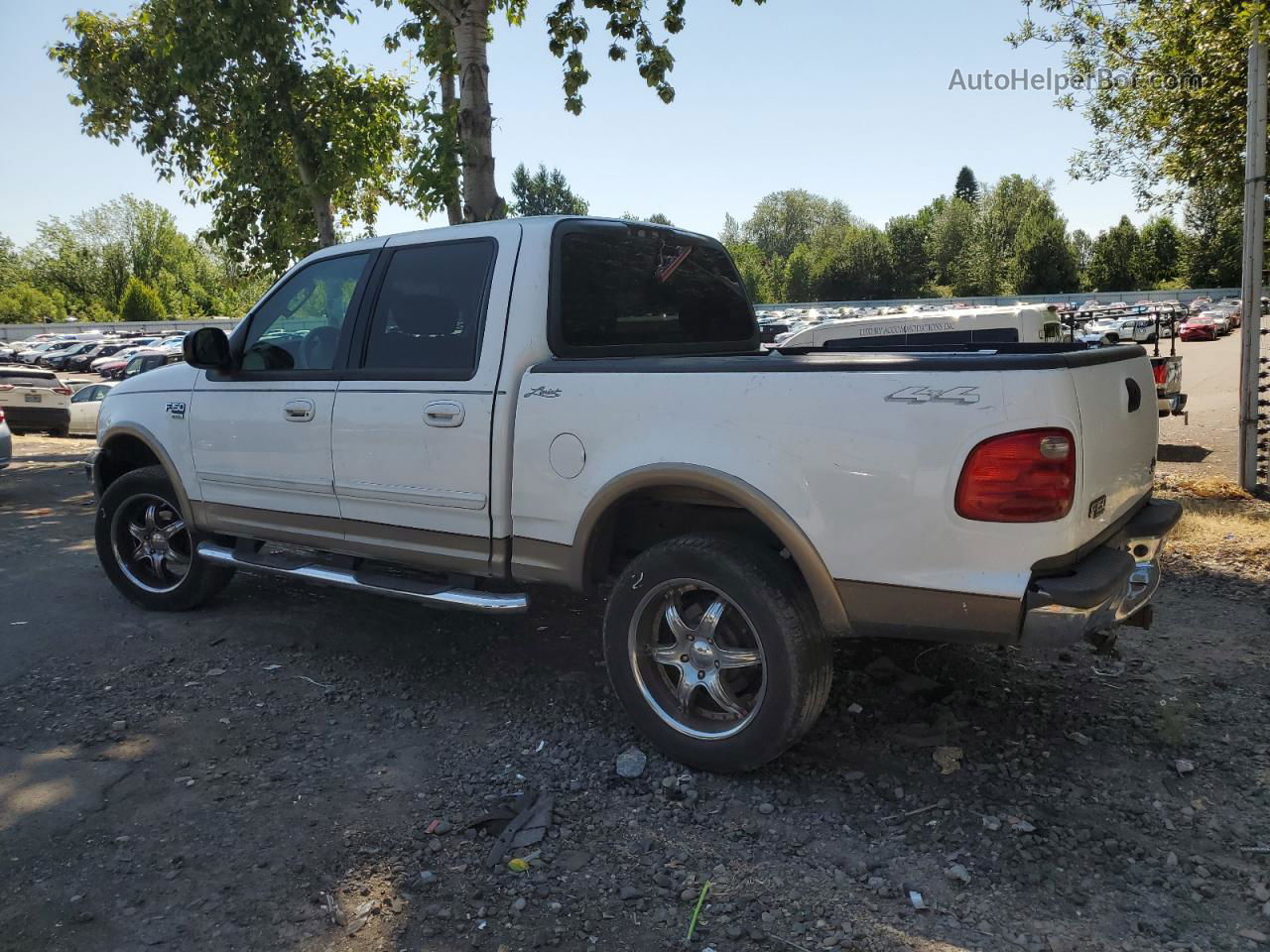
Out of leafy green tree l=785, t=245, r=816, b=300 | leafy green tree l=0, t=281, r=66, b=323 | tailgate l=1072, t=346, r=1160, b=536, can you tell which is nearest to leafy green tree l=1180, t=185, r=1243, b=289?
leafy green tree l=785, t=245, r=816, b=300

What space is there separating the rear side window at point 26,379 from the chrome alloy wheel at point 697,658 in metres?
18.5

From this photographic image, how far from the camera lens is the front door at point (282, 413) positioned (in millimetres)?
4648

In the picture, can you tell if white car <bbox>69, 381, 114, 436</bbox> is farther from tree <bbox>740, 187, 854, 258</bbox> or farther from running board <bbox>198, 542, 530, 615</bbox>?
tree <bbox>740, 187, 854, 258</bbox>

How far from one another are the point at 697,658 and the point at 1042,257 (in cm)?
8638

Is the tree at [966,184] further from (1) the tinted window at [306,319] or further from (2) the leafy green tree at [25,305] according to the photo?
(1) the tinted window at [306,319]

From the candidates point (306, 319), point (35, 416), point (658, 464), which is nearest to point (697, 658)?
point (658, 464)

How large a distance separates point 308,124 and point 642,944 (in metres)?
15.6

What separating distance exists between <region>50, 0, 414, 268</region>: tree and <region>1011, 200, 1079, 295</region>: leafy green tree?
240ft

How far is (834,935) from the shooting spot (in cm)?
263

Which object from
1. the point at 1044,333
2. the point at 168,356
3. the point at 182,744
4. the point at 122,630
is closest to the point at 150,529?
the point at 122,630

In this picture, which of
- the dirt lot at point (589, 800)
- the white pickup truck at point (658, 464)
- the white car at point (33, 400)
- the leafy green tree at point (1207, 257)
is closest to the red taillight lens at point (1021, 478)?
the white pickup truck at point (658, 464)

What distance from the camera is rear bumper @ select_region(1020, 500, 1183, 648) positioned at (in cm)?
284

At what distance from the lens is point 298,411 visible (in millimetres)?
4664

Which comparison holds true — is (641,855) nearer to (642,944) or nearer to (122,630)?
(642,944)
